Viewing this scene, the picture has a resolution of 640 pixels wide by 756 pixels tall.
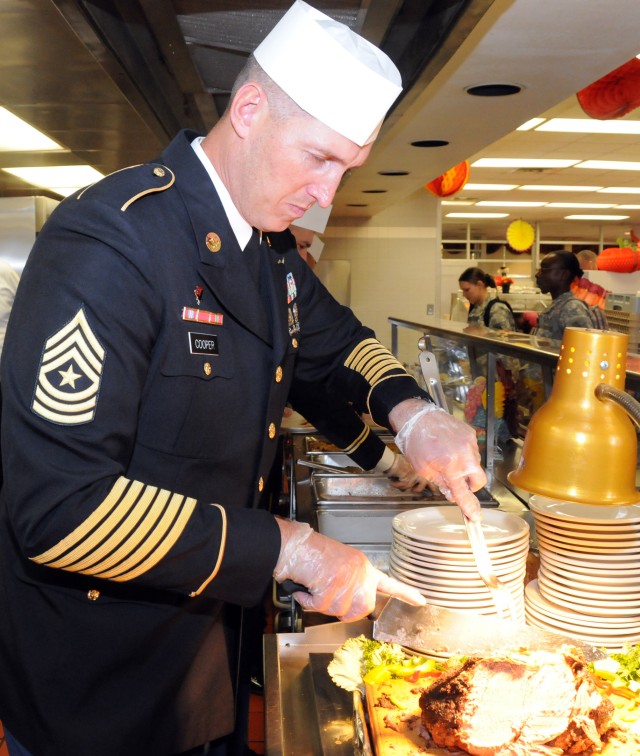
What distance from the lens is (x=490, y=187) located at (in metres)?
11.8

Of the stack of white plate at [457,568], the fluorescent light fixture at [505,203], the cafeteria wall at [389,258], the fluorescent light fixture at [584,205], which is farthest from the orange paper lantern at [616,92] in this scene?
the fluorescent light fixture at [584,205]

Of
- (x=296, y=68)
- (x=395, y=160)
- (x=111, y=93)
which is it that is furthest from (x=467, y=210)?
(x=296, y=68)

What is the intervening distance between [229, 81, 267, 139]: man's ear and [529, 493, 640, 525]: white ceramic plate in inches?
29.3

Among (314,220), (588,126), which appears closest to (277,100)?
(314,220)

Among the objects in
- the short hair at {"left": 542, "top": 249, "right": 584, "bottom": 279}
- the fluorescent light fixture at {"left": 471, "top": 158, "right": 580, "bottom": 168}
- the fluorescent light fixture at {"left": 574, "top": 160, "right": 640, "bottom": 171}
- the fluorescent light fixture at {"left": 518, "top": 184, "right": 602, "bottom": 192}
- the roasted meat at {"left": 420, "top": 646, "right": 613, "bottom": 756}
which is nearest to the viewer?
the roasted meat at {"left": 420, "top": 646, "right": 613, "bottom": 756}

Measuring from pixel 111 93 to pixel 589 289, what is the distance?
11.8 feet

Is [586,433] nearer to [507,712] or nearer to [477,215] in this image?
[507,712]

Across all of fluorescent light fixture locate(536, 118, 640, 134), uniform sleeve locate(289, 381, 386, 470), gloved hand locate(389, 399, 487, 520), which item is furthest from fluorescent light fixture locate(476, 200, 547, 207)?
gloved hand locate(389, 399, 487, 520)

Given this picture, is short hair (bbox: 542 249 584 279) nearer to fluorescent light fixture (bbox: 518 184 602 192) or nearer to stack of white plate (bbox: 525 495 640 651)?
stack of white plate (bbox: 525 495 640 651)

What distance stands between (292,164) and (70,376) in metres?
0.47

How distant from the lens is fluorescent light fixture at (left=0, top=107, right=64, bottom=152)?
11.1 ft

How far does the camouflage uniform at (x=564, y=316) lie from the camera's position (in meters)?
4.66

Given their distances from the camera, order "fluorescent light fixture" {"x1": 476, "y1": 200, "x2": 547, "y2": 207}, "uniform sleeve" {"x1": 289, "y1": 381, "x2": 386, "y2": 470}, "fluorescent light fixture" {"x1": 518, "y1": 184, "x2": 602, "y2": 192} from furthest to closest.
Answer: "fluorescent light fixture" {"x1": 476, "y1": 200, "x2": 547, "y2": 207}
"fluorescent light fixture" {"x1": 518, "y1": 184, "x2": 602, "y2": 192}
"uniform sleeve" {"x1": 289, "y1": 381, "x2": 386, "y2": 470}

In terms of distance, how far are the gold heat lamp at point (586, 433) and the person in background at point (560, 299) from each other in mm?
3716
